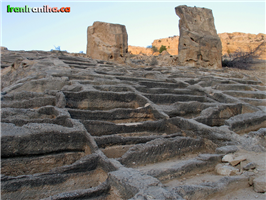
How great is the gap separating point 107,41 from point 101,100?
7.00 meters

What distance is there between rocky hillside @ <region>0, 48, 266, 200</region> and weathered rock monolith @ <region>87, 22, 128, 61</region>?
19.1ft

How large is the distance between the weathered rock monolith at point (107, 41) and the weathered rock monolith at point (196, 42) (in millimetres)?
2748

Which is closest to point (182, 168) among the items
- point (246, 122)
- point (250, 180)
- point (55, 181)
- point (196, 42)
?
point (250, 180)

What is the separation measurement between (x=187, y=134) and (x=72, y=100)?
1886mm

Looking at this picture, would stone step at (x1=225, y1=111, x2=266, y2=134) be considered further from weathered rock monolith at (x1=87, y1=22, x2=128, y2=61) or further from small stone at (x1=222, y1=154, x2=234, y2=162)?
weathered rock monolith at (x1=87, y1=22, x2=128, y2=61)

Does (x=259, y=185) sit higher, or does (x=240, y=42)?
(x=240, y=42)

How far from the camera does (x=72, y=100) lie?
147 inches

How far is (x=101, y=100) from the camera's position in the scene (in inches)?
155

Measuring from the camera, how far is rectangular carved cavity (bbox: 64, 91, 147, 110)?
12.3 feet

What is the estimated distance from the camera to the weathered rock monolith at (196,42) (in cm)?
1038

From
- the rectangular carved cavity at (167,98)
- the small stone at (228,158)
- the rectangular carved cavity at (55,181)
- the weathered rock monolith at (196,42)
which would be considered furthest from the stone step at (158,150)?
the weathered rock monolith at (196,42)

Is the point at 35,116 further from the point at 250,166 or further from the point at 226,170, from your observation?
the point at 250,166

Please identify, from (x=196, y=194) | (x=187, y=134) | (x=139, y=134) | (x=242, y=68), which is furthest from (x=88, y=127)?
(x=242, y=68)

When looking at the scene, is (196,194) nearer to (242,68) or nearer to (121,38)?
(121,38)
